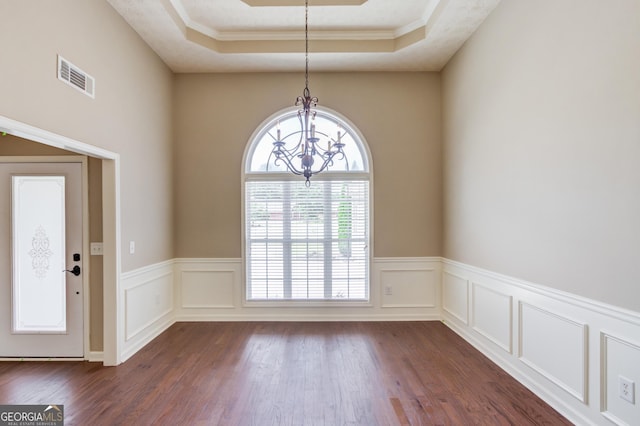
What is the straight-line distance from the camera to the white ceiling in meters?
3.44

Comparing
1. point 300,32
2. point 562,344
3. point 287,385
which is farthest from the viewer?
point 300,32

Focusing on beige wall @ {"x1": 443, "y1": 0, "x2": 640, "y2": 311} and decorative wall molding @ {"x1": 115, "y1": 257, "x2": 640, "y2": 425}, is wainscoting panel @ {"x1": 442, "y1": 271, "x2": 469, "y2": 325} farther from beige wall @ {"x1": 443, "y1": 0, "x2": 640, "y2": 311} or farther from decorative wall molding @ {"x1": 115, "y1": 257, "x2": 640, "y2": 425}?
beige wall @ {"x1": 443, "y1": 0, "x2": 640, "y2": 311}

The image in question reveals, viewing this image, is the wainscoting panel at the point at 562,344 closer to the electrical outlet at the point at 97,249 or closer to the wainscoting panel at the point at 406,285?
the wainscoting panel at the point at 406,285

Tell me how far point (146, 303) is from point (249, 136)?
99.1 inches

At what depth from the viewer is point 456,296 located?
4.15m

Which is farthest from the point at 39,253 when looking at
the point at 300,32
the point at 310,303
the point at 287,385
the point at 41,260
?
the point at 300,32

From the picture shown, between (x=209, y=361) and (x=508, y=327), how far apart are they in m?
2.95

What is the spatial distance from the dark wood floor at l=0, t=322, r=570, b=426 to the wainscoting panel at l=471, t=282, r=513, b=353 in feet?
0.85

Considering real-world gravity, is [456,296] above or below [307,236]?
below

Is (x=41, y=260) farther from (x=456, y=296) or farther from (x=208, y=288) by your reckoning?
(x=456, y=296)

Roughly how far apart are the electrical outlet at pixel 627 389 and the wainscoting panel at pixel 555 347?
24 centimetres

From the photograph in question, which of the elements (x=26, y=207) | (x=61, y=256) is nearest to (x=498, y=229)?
(x=61, y=256)

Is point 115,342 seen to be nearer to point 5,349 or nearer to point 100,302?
point 100,302

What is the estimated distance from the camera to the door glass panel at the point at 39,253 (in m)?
3.30
